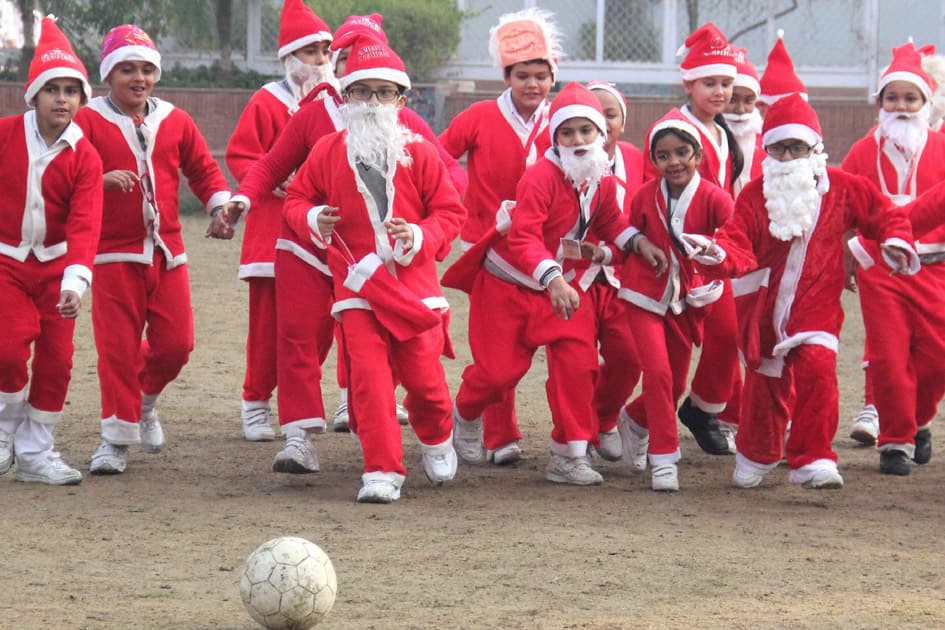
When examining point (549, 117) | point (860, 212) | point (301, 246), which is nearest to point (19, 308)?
point (301, 246)

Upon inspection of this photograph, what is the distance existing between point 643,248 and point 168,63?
18.1 meters

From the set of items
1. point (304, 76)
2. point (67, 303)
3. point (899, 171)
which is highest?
point (304, 76)

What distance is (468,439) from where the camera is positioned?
8648mm

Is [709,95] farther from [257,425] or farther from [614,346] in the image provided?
[257,425]

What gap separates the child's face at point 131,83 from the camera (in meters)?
8.23

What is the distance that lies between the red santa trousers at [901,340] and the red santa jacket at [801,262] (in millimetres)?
801

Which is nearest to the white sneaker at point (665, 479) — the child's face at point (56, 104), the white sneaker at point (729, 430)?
the white sneaker at point (729, 430)

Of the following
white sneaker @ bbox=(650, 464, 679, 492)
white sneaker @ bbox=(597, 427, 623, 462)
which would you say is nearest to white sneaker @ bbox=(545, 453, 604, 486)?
white sneaker @ bbox=(650, 464, 679, 492)

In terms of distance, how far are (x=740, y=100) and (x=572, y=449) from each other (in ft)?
7.35

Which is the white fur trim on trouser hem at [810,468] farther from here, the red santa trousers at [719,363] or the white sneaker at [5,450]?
the white sneaker at [5,450]

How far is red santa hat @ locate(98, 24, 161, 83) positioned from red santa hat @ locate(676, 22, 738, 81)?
274cm

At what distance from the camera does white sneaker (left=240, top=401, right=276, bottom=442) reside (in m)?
9.25

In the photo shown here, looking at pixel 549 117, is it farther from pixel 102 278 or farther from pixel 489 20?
pixel 489 20

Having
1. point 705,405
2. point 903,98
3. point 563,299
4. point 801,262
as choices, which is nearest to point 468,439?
point 705,405
